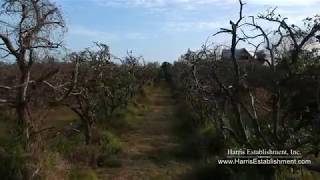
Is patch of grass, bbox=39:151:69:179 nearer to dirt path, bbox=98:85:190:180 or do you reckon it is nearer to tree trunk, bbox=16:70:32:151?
tree trunk, bbox=16:70:32:151

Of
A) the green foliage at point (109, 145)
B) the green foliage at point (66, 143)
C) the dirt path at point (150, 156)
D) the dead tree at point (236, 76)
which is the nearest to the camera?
the dead tree at point (236, 76)

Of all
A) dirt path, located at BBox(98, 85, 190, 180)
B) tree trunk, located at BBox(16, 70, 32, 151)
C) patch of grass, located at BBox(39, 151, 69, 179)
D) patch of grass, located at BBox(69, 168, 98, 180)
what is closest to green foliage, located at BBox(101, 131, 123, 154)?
dirt path, located at BBox(98, 85, 190, 180)

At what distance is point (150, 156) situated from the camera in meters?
13.7

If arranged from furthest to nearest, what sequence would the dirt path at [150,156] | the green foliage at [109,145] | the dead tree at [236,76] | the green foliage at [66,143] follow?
the green foliage at [109,145]
the dirt path at [150,156]
the green foliage at [66,143]
the dead tree at [236,76]

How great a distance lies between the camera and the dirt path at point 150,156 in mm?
11227

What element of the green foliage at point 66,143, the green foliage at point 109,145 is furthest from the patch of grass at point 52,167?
the green foliage at point 109,145

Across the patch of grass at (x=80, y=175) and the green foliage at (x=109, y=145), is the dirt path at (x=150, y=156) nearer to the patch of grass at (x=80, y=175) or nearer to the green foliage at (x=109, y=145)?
the green foliage at (x=109, y=145)

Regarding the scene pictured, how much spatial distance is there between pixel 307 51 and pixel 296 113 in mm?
3325

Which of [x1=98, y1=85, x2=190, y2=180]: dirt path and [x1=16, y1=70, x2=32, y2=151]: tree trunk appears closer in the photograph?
[x1=16, y1=70, x2=32, y2=151]: tree trunk

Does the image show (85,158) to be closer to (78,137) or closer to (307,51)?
(78,137)

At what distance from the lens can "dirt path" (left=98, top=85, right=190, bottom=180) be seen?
1123 cm

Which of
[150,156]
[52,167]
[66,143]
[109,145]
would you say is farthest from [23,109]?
→ [150,156]

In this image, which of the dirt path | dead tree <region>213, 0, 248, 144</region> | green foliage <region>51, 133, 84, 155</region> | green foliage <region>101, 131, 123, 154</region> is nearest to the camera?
dead tree <region>213, 0, 248, 144</region>

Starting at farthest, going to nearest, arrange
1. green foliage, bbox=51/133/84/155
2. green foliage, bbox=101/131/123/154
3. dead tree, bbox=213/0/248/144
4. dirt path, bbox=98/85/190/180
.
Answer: green foliage, bbox=101/131/123/154, dirt path, bbox=98/85/190/180, green foliage, bbox=51/133/84/155, dead tree, bbox=213/0/248/144
